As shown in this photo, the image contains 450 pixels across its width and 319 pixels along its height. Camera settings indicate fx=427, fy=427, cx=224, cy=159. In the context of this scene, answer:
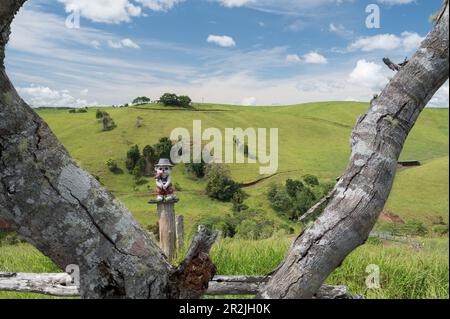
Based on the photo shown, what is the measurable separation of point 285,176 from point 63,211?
37262mm

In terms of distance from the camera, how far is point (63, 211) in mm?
1803

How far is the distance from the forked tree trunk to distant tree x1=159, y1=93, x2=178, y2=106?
45.2 meters

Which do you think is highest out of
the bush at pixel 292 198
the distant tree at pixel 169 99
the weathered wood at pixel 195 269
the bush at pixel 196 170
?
the distant tree at pixel 169 99

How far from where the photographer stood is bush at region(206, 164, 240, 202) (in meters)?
31.5

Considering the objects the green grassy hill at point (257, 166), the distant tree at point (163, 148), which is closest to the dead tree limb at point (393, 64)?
the green grassy hill at point (257, 166)

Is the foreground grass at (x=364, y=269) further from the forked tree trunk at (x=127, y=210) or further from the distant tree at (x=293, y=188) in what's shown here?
the distant tree at (x=293, y=188)

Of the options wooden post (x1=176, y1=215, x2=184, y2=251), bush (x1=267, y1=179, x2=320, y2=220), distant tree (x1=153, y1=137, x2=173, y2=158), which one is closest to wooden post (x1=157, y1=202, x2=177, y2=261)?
wooden post (x1=176, y1=215, x2=184, y2=251)

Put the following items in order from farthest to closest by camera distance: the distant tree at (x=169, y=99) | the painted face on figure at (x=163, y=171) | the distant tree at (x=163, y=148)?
the distant tree at (x=169, y=99)
the distant tree at (x=163, y=148)
the painted face on figure at (x=163, y=171)

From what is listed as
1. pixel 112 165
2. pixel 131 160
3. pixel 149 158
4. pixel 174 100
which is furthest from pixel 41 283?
pixel 174 100

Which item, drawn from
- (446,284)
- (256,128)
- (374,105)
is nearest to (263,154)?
(256,128)

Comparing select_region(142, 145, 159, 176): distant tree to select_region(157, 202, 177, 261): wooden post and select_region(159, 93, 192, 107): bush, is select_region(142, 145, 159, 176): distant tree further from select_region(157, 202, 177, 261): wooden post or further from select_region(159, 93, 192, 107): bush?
select_region(157, 202, 177, 261): wooden post

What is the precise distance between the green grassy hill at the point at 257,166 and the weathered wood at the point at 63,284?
53.7ft

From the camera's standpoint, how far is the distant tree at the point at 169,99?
1850 inches

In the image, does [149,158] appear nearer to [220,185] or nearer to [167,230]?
[220,185]
